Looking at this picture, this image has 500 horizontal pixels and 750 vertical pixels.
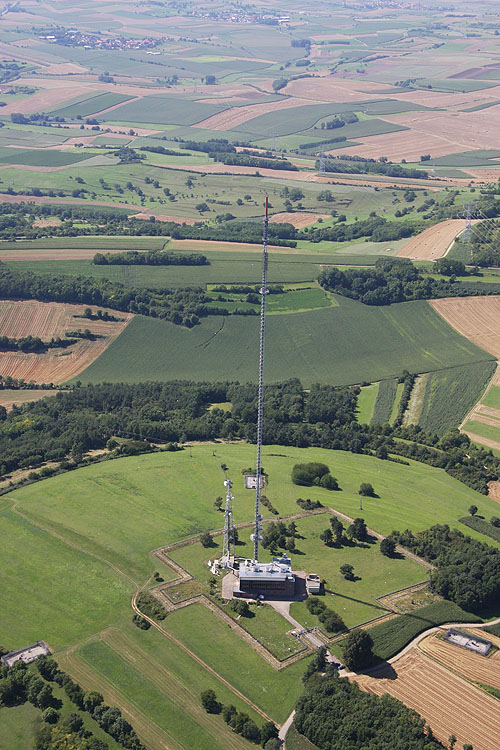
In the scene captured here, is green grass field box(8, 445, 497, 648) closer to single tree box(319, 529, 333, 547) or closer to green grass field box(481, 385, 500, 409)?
single tree box(319, 529, 333, 547)

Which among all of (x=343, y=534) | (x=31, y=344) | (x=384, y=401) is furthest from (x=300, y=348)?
(x=343, y=534)

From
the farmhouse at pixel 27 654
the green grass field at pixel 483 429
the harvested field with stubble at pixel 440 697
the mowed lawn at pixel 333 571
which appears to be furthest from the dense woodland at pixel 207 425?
the harvested field with stubble at pixel 440 697

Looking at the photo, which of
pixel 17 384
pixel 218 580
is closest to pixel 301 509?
pixel 218 580

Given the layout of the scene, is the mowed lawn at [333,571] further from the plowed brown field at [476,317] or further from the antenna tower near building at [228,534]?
the plowed brown field at [476,317]

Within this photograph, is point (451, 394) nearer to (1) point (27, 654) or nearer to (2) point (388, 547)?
(2) point (388, 547)

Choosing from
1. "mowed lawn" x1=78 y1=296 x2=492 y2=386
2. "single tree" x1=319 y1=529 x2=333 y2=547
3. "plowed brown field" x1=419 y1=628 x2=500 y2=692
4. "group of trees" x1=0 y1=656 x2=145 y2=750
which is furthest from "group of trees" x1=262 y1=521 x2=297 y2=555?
"mowed lawn" x1=78 y1=296 x2=492 y2=386
